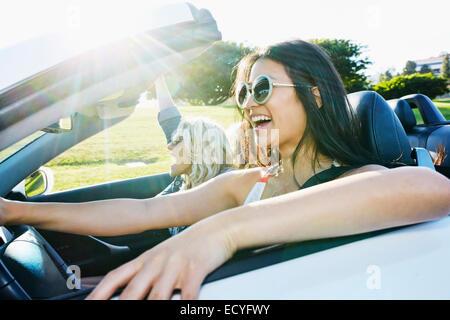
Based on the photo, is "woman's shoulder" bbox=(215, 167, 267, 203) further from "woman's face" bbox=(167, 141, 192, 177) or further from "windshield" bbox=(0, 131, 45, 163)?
"windshield" bbox=(0, 131, 45, 163)

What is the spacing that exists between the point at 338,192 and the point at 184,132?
6.43ft

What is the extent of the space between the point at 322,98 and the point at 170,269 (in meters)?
1.23

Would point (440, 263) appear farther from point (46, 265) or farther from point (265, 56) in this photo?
point (46, 265)

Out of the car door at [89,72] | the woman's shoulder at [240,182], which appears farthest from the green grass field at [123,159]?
the car door at [89,72]

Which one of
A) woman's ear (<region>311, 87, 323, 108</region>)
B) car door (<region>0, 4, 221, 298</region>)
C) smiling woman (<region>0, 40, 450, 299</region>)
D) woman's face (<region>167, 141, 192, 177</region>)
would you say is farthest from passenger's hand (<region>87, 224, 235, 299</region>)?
woman's face (<region>167, 141, 192, 177</region>)

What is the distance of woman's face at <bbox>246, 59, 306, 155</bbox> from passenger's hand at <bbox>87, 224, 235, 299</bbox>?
0.84 meters

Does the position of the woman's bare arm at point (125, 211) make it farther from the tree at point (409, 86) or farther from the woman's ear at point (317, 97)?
the tree at point (409, 86)

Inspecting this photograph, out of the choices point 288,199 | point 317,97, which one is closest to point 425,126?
point 317,97

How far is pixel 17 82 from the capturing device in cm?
87

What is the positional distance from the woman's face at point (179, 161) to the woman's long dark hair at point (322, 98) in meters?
1.20

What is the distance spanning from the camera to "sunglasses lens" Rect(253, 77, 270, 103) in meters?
1.55

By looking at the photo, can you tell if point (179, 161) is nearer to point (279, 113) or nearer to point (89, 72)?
point (279, 113)

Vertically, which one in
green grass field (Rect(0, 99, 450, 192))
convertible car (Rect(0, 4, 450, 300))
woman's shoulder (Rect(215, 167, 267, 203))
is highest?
convertible car (Rect(0, 4, 450, 300))

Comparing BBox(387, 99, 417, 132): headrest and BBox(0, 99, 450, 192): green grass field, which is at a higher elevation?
BBox(387, 99, 417, 132): headrest
